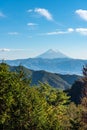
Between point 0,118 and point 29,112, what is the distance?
18.1 feet

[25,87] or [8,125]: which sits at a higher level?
[25,87]

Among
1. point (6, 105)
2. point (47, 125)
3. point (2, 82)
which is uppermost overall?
point (2, 82)

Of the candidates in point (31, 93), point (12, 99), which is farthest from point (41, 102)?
point (12, 99)

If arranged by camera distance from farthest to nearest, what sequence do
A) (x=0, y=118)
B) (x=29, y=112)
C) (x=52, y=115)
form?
(x=52, y=115), (x=29, y=112), (x=0, y=118)

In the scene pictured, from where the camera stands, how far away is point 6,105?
2039 inches

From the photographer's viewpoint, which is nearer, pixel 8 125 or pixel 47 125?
pixel 8 125

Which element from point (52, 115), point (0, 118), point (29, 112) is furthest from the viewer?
point (52, 115)

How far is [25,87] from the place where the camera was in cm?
5681

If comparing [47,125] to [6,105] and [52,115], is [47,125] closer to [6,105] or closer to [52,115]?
[52,115]

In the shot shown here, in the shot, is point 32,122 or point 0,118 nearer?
point 0,118

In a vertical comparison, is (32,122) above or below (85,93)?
below

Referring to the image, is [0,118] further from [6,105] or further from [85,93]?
[85,93]

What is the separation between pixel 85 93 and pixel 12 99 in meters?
11.2

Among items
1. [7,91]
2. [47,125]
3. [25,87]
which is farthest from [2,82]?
[47,125]
